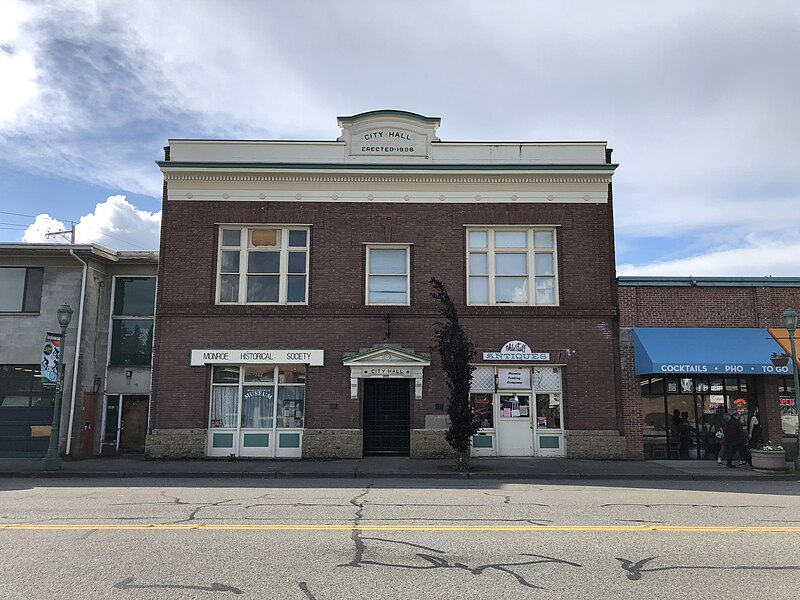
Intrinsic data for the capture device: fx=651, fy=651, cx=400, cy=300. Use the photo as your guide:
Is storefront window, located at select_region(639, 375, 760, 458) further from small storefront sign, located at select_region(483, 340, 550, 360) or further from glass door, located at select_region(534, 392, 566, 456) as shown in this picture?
small storefront sign, located at select_region(483, 340, 550, 360)

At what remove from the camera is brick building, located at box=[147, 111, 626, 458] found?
18.2m

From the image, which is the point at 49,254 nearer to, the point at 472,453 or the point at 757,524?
the point at 472,453

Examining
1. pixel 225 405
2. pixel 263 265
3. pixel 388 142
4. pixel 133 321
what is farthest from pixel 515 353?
pixel 133 321

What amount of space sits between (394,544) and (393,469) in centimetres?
821

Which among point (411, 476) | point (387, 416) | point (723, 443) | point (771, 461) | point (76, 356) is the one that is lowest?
point (411, 476)

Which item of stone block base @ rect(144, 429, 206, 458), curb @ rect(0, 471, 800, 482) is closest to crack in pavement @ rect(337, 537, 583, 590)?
curb @ rect(0, 471, 800, 482)

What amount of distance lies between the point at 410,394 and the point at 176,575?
40.2 ft

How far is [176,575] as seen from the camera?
6.27 m

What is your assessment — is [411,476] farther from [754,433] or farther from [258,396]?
[754,433]

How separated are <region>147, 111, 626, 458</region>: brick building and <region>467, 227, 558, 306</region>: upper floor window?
0.14ft

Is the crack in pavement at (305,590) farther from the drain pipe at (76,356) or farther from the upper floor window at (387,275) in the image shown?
the drain pipe at (76,356)

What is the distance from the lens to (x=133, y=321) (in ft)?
66.2

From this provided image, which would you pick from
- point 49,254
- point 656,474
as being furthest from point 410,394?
point 49,254

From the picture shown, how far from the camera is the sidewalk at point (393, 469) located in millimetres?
15117
